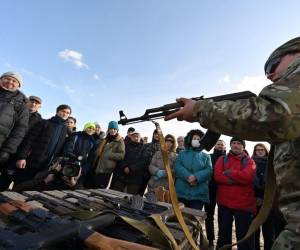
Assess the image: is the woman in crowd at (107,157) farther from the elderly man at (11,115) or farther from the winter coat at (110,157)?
the elderly man at (11,115)

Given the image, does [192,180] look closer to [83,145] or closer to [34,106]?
[83,145]

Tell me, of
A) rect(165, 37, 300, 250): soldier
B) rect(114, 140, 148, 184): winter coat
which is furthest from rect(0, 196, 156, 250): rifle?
rect(114, 140, 148, 184): winter coat

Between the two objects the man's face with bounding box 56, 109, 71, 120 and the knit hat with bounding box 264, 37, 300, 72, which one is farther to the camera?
the man's face with bounding box 56, 109, 71, 120

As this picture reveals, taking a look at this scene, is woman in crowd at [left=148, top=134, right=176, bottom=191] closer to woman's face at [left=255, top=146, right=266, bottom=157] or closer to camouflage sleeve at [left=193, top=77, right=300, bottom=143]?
woman's face at [left=255, top=146, right=266, bottom=157]

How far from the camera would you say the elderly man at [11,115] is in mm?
4832

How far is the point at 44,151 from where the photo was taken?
554 centimetres

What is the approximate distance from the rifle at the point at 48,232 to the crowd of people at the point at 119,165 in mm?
2768

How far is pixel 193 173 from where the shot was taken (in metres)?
5.59

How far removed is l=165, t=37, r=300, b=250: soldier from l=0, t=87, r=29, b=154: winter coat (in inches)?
156

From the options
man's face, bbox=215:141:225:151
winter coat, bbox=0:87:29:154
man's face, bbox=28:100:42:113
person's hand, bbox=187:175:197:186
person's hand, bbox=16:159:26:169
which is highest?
man's face, bbox=28:100:42:113

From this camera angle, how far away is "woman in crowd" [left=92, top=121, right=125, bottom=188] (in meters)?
6.66

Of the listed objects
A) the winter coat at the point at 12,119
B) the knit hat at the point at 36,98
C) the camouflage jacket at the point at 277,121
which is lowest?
the camouflage jacket at the point at 277,121

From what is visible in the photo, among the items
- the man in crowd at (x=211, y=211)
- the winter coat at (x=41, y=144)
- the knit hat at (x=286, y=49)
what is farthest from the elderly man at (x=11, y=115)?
the knit hat at (x=286, y=49)

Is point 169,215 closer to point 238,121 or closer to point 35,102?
point 238,121
